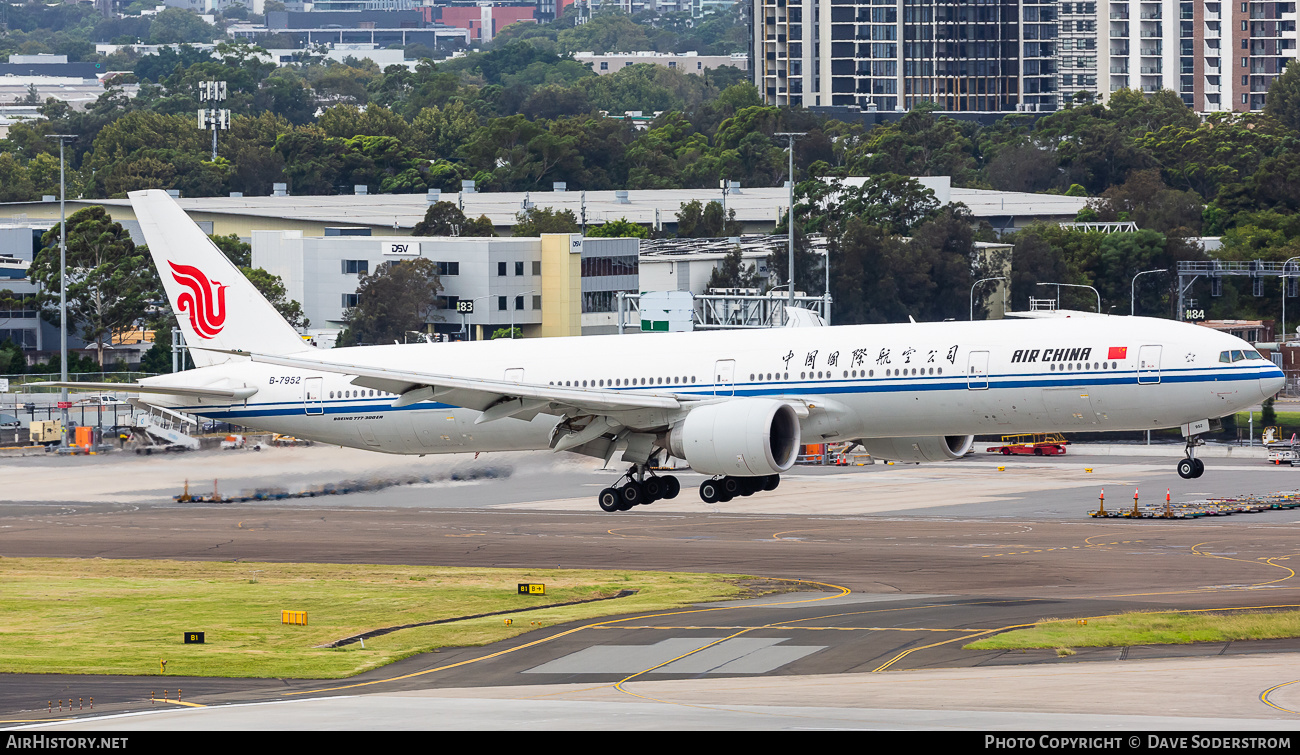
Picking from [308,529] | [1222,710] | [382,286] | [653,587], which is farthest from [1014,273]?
[1222,710]

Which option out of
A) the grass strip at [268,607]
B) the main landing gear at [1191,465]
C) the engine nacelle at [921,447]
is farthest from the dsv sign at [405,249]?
the main landing gear at [1191,465]

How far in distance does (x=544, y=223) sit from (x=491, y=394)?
131 meters

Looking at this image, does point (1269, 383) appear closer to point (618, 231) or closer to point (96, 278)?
point (96, 278)

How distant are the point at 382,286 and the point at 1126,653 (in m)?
111

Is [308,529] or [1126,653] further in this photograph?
[308,529]

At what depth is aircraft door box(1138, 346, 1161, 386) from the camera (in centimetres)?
5566

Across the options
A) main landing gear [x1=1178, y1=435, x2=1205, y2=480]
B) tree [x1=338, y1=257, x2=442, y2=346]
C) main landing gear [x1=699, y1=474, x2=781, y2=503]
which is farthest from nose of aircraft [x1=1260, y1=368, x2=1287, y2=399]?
tree [x1=338, y1=257, x2=442, y2=346]

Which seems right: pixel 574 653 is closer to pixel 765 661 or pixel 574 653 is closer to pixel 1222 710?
pixel 765 661

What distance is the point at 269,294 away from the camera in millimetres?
152875

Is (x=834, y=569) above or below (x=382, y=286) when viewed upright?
below

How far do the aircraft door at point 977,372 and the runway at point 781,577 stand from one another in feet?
25.2

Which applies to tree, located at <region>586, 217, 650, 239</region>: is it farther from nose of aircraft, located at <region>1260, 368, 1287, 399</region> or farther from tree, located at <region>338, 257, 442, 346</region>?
nose of aircraft, located at <region>1260, 368, 1287, 399</region>

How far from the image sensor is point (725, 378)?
2357 inches

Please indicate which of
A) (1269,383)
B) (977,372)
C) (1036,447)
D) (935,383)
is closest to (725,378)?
(935,383)
